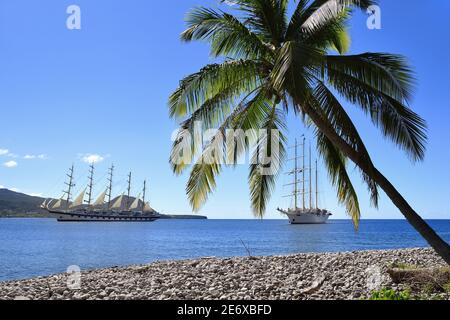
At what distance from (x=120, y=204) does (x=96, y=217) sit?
968 cm

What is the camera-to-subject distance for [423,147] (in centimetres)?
909

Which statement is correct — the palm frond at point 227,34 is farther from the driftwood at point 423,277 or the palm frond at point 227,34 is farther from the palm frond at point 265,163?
the driftwood at point 423,277

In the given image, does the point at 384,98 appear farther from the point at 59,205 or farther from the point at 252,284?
the point at 59,205

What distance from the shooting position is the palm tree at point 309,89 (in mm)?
8969

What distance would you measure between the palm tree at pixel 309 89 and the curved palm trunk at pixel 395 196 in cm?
2

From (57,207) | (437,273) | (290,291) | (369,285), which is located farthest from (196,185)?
(57,207)

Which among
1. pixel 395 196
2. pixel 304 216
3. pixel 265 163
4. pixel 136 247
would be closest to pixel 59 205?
pixel 304 216

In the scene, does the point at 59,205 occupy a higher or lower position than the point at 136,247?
higher

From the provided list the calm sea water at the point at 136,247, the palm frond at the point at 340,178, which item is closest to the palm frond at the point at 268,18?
the palm frond at the point at 340,178

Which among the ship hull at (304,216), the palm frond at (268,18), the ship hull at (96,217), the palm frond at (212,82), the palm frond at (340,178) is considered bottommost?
the ship hull at (96,217)

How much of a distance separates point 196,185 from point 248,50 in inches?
149

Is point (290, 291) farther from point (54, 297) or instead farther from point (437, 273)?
point (54, 297)

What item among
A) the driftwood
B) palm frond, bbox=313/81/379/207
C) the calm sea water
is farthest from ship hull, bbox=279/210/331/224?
palm frond, bbox=313/81/379/207

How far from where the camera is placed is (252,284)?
456 inches
